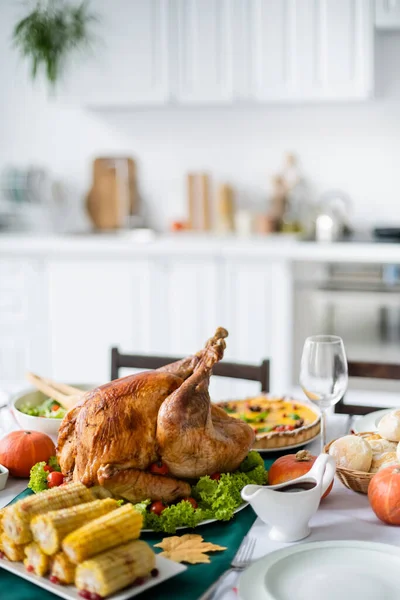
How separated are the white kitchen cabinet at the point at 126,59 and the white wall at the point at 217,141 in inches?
11.6

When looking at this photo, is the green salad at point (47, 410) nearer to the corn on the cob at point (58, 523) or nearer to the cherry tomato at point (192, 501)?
the cherry tomato at point (192, 501)

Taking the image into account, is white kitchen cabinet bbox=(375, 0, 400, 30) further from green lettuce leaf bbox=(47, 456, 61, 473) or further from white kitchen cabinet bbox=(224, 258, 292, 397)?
green lettuce leaf bbox=(47, 456, 61, 473)

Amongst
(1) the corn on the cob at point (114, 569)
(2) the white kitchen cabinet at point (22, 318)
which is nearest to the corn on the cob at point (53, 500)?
(1) the corn on the cob at point (114, 569)

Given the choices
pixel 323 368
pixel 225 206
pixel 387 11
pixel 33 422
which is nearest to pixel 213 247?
pixel 225 206

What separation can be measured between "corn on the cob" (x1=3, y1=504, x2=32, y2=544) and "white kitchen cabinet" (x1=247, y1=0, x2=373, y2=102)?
129 inches

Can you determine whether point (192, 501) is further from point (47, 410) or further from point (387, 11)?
point (387, 11)

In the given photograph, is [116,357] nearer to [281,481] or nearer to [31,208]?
[281,481]

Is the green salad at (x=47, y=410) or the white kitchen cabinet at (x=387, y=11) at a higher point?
the white kitchen cabinet at (x=387, y=11)

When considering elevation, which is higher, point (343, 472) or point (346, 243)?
point (346, 243)

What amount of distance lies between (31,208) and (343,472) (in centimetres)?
385

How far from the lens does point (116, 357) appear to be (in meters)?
2.27

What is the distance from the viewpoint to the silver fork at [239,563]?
1.01 metres

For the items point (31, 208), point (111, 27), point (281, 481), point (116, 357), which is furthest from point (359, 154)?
point (281, 481)

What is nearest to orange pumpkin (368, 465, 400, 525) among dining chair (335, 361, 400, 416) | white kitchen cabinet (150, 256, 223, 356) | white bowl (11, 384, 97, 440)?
white bowl (11, 384, 97, 440)
